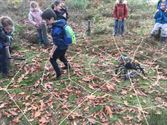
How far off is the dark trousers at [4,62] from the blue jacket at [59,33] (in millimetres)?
1247

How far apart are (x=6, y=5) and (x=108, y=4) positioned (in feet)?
13.0

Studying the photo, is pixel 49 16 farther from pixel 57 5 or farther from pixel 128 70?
pixel 57 5

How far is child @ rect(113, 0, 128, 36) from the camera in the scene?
31.1ft

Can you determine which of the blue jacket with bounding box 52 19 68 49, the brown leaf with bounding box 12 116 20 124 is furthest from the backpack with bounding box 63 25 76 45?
the brown leaf with bounding box 12 116 20 124

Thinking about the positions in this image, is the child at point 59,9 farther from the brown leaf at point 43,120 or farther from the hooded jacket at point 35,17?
the brown leaf at point 43,120

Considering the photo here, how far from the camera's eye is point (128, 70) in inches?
280

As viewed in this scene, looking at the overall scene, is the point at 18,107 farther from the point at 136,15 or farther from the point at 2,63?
the point at 136,15

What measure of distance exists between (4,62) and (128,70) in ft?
8.68

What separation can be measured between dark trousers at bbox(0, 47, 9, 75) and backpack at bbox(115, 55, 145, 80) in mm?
2370

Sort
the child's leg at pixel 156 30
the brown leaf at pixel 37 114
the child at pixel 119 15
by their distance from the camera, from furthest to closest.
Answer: the child at pixel 119 15, the child's leg at pixel 156 30, the brown leaf at pixel 37 114

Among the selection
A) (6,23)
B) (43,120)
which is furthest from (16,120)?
(6,23)

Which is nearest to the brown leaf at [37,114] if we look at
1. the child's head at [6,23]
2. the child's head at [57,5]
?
the child's head at [6,23]

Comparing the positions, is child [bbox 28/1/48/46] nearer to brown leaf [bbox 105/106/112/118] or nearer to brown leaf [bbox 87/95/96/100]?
brown leaf [bbox 87/95/96/100]

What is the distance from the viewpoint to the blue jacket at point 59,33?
20.4 feet
